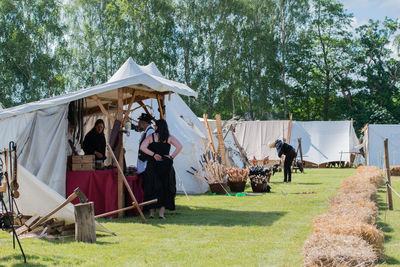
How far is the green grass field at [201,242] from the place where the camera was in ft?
13.7

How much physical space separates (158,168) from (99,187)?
1.08 m

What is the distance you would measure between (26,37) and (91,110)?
1914cm

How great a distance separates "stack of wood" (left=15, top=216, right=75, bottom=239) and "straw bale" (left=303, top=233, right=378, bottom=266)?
2.95 metres

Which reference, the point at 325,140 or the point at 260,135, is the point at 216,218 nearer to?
the point at 260,135

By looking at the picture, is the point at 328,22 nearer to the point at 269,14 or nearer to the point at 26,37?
the point at 269,14

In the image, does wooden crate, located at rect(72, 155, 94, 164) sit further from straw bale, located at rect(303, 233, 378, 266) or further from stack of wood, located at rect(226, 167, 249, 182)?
straw bale, located at rect(303, 233, 378, 266)

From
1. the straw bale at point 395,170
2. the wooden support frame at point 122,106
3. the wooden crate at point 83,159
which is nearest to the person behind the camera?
the wooden support frame at point 122,106

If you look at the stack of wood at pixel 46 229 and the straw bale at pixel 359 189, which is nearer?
the stack of wood at pixel 46 229

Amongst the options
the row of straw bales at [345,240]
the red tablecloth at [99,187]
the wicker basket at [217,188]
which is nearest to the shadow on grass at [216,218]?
the red tablecloth at [99,187]

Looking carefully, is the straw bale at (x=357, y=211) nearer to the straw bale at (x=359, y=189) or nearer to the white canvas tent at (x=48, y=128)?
the straw bale at (x=359, y=189)

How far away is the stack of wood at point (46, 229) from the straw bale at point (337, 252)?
2.95m

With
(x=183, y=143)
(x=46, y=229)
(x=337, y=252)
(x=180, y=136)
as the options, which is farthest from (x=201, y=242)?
(x=180, y=136)

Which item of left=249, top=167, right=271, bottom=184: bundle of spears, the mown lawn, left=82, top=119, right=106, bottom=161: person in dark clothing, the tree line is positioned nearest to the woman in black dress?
left=82, top=119, right=106, bottom=161: person in dark clothing

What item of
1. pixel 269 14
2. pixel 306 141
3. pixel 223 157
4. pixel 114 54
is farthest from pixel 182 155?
pixel 269 14
